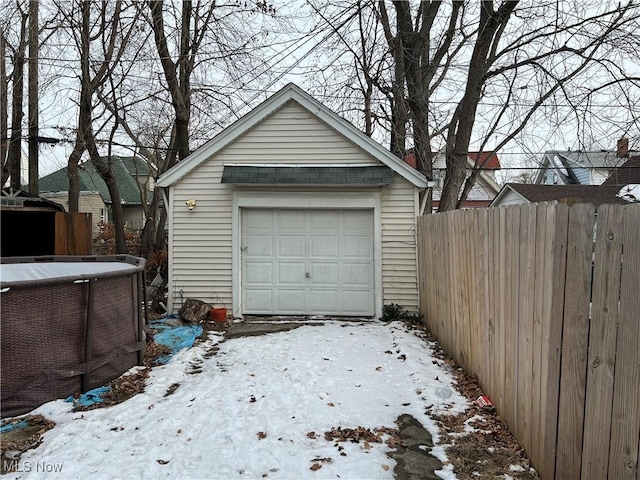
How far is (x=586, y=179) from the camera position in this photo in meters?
22.5

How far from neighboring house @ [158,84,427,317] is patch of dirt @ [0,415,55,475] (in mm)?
4761

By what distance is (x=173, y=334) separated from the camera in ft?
23.0

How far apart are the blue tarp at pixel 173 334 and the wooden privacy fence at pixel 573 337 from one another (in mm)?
4318

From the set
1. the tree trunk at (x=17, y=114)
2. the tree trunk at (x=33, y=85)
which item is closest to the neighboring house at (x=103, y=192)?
the tree trunk at (x=17, y=114)

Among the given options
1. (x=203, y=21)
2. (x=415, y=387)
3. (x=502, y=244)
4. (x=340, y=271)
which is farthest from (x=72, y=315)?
(x=203, y=21)

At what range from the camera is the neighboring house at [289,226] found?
8.43m

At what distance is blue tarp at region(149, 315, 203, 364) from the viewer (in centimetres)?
644

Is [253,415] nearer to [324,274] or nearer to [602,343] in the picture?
[602,343]

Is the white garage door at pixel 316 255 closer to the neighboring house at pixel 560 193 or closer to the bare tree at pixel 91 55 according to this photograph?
the bare tree at pixel 91 55

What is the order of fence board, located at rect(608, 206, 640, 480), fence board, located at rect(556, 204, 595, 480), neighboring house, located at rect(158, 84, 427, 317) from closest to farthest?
fence board, located at rect(608, 206, 640, 480), fence board, located at rect(556, 204, 595, 480), neighboring house, located at rect(158, 84, 427, 317)

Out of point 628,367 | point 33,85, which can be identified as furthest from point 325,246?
point 33,85

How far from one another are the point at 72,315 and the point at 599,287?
4.44 meters

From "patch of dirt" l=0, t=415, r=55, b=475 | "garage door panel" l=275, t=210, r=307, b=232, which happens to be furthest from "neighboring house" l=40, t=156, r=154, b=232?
"patch of dirt" l=0, t=415, r=55, b=475

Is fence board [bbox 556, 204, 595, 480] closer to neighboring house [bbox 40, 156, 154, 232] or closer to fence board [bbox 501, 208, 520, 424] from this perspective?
fence board [bbox 501, 208, 520, 424]
